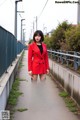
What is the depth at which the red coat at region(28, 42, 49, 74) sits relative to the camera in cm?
845

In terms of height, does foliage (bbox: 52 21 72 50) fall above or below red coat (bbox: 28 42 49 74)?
above

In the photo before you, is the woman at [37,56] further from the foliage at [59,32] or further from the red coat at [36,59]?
the foliage at [59,32]

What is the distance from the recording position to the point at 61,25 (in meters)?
28.6

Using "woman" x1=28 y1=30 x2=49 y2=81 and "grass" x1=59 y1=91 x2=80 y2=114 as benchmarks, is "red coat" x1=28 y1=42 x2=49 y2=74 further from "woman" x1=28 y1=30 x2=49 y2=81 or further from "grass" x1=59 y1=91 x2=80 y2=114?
"grass" x1=59 y1=91 x2=80 y2=114

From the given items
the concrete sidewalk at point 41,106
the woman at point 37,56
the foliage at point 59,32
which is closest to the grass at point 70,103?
the concrete sidewalk at point 41,106

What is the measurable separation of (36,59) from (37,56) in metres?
0.07

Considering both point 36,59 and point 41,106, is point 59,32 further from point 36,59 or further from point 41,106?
point 36,59

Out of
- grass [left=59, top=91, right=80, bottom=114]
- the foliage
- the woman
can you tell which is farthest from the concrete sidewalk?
the foliage

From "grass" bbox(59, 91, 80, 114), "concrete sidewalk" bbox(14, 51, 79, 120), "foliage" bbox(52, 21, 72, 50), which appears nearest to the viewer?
"concrete sidewalk" bbox(14, 51, 79, 120)

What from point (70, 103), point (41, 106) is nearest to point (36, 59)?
point (41, 106)

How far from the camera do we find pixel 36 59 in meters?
8.53

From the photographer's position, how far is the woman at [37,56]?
8.44m

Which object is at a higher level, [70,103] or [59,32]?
[59,32]

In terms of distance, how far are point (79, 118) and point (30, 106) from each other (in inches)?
68.9
